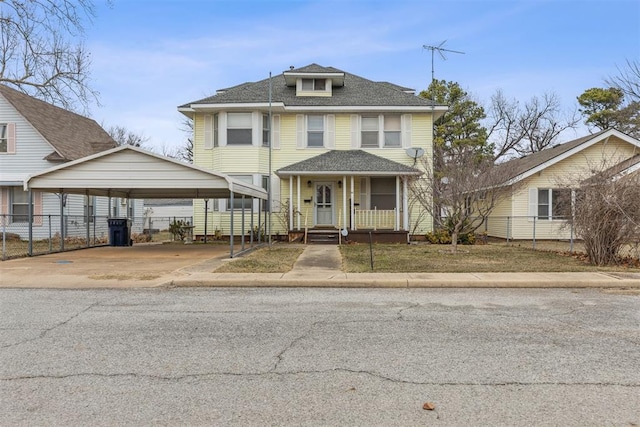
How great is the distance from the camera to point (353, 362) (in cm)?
467

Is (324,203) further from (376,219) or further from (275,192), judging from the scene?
(376,219)

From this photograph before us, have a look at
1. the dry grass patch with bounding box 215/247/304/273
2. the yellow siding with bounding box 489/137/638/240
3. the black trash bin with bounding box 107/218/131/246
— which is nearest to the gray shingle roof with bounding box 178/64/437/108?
the black trash bin with bounding box 107/218/131/246

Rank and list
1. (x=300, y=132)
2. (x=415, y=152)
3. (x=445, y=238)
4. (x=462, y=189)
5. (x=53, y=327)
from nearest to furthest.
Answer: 1. (x=53, y=327)
2. (x=462, y=189)
3. (x=445, y=238)
4. (x=415, y=152)
5. (x=300, y=132)

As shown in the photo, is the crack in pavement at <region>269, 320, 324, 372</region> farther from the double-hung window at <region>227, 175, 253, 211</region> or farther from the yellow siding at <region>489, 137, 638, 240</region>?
the yellow siding at <region>489, 137, 638, 240</region>

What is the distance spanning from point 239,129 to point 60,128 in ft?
33.8

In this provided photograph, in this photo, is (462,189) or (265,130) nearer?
(462,189)

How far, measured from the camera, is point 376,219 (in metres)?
20.1

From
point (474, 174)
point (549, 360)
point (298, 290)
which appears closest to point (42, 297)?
point (298, 290)

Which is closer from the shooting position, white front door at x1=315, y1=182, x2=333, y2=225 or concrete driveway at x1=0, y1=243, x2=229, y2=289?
concrete driveway at x1=0, y1=243, x2=229, y2=289

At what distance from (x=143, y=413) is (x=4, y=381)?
1.62 m

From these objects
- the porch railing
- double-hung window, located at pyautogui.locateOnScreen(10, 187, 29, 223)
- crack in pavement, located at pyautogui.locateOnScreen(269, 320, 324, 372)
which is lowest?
crack in pavement, located at pyautogui.locateOnScreen(269, 320, 324, 372)

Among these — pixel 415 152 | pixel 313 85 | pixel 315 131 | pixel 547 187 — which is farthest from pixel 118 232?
pixel 547 187

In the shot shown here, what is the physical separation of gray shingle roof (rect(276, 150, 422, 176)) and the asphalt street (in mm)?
11535

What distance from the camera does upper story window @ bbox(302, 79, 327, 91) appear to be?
22.4 metres
